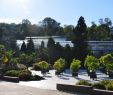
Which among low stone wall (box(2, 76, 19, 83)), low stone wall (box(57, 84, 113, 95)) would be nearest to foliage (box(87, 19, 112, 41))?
low stone wall (box(2, 76, 19, 83))

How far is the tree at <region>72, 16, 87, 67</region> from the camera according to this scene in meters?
60.9

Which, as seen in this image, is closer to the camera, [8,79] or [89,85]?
[89,85]

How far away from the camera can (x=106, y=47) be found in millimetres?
67188

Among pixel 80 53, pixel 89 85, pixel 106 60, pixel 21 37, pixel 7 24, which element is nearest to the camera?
pixel 89 85

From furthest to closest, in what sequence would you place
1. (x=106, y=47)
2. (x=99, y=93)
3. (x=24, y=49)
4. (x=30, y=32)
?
1. (x=30, y=32)
2. (x=24, y=49)
3. (x=106, y=47)
4. (x=99, y=93)

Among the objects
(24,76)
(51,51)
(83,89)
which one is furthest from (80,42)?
(83,89)

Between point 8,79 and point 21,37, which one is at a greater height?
point 21,37

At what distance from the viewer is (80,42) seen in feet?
203

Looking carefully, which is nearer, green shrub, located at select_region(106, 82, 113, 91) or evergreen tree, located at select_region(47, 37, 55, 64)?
green shrub, located at select_region(106, 82, 113, 91)

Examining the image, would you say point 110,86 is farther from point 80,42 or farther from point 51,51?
point 51,51

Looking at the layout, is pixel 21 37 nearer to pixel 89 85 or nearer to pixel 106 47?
pixel 106 47

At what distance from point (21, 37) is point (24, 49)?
3001 cm

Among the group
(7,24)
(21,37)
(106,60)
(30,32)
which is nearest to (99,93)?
(106,60)

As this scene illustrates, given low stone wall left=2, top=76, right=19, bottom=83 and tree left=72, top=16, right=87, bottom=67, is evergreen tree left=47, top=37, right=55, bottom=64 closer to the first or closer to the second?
tree left=72, top=16, right=87, bottom=67
